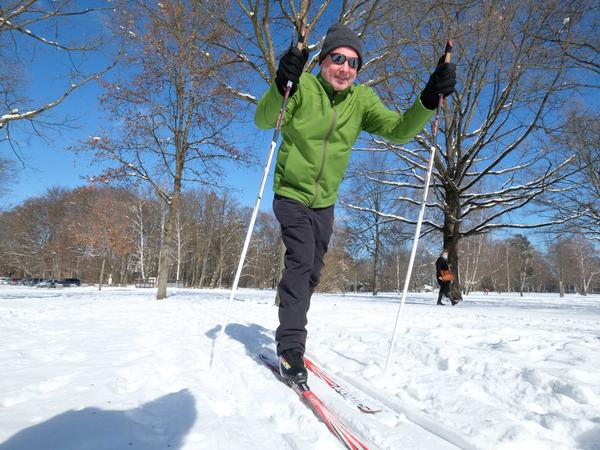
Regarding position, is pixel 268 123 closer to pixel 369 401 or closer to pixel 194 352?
pixel 194 352

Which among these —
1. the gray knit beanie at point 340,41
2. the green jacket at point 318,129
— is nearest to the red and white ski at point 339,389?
the green jacket at point 318,129

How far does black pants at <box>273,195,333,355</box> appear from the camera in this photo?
2109mm

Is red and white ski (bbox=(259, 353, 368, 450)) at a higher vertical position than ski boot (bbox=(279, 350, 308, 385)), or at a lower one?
lower

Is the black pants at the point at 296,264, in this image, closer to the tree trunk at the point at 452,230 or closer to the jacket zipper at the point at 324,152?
the jacket zipper at the point at 324,152

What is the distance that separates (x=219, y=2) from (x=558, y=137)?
30.7 feet

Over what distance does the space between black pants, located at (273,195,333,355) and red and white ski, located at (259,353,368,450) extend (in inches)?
10.2

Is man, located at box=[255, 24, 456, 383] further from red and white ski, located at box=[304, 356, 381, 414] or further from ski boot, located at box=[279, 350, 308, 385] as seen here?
red and white ski, located at box=[304, 356, 381, 414]

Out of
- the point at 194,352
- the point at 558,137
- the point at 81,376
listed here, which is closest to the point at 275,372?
the point at 194,352

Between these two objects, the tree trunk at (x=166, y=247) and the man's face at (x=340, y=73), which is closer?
the man's face at (x=340, y=73)

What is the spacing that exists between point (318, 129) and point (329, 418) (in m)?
1.72

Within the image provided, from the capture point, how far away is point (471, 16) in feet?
27.9

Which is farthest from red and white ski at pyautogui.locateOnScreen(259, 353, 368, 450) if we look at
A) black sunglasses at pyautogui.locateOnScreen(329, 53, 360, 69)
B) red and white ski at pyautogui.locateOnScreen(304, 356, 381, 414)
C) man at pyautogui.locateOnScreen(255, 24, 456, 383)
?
black sunglasses at pyautogui.locateOnScreen(329, 53, 360, 69)

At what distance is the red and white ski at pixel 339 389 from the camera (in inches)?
62.0

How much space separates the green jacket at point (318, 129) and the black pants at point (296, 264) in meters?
0.09
